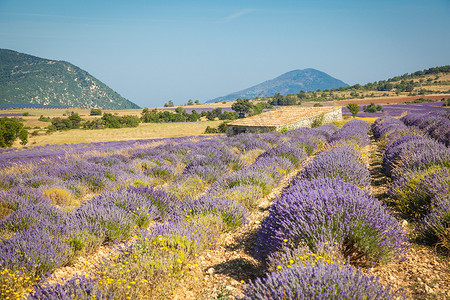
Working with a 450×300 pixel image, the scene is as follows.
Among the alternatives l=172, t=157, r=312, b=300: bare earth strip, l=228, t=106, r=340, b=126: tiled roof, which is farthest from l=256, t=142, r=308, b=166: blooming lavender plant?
l=228, t=106, r=340, b=126: tiled roof

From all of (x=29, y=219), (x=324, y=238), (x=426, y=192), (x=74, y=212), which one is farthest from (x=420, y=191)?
(x=29, y=219)

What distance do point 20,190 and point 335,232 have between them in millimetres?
5478

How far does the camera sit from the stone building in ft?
65.2

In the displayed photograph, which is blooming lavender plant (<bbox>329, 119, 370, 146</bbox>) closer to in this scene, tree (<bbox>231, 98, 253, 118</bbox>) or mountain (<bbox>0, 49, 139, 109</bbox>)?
tree (<bbox>231, 98, 253, 118</bbox>)

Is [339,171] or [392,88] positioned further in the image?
[392,88]

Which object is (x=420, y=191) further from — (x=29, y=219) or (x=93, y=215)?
(x=29, y=219)

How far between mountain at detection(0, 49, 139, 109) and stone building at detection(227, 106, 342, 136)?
141 m

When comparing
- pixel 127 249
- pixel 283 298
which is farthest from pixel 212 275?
pixel 283 298

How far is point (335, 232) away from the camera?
7.50 ft

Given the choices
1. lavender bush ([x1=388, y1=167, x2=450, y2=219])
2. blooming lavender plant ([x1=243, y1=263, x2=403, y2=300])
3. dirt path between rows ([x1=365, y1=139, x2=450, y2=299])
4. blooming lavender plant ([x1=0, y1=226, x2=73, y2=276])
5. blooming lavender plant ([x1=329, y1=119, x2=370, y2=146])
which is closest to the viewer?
blooming lavender plant ([x1=243, y1=263, x2=403, y2=300])

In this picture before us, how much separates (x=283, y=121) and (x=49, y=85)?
159457mm

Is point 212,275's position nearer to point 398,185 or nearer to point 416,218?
point 416,218

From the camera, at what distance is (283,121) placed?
68.0ft

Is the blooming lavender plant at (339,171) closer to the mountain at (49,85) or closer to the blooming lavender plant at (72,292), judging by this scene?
the blooming lavender plant at (72,292)
